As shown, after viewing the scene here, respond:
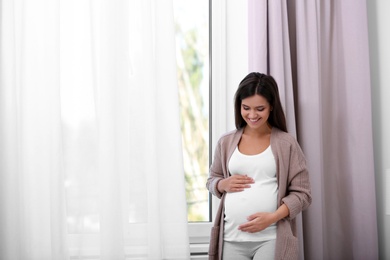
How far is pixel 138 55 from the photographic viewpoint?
7.05 ft

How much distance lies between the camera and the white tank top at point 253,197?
1.73m

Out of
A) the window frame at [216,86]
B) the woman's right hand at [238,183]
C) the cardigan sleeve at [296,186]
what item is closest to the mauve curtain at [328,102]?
the window frame at [216,86]

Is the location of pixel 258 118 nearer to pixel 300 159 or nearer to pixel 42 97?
pixel 300 159

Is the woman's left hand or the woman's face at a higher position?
the woman's face

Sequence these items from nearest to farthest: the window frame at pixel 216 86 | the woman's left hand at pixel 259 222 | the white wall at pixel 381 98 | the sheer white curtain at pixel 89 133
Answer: the woman's left hand at pixel 259 222 → the sheer white curtain at pixel 89 133 → the white wall at pixel 381 98 → the window frame at pixel 216 86

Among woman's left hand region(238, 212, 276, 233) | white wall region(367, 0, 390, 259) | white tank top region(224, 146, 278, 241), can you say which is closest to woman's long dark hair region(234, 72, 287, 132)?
white tank top region(224, 146, 278, 241)

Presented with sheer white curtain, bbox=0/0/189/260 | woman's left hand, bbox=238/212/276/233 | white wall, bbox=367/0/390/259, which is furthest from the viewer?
white wall, bbox=367/0/390/259

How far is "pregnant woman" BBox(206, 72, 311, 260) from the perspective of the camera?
1698 millimetres

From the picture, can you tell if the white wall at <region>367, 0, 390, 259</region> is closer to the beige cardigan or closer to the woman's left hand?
the beige cardigan

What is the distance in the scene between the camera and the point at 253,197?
5.70 ft

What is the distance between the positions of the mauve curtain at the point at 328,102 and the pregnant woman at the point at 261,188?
1.15 ft

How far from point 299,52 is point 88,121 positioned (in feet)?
3.77

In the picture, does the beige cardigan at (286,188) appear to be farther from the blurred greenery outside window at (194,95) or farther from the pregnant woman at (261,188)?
the blurred greenery outside window at (194,95)

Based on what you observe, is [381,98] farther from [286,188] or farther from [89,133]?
[89,133]
